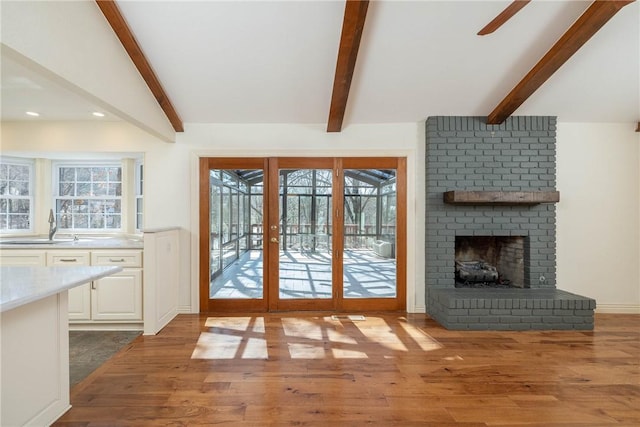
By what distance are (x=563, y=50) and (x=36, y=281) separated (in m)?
4.26

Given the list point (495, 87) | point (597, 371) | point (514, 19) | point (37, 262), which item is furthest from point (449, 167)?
point (37, 262)

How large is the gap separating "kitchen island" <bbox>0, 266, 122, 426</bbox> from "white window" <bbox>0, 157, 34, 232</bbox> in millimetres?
3083

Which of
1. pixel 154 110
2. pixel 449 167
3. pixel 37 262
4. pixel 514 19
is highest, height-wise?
pixel 514 19

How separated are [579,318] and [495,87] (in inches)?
104

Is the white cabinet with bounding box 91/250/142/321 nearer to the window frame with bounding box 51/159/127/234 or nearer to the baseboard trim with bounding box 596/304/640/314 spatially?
the window frame with bounding box 51/159/127/234

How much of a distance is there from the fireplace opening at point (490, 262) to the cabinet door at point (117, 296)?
3783mm

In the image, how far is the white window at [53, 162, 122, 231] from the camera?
176 inches

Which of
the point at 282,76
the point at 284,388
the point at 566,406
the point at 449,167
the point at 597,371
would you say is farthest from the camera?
the point at 449,167

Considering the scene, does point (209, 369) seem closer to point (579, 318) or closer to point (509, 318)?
point (509, 318)

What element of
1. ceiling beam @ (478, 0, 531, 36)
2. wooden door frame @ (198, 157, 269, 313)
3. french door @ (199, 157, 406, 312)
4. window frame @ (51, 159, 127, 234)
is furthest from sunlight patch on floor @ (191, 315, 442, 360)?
ceiling beam @ (478, 0, 531, 36)

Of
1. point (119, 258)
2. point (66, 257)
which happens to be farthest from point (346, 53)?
point (66, 257)

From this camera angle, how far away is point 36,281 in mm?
1756

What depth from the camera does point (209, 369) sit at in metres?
2.52

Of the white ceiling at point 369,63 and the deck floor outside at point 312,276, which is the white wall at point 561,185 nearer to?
the white ceiling at point 369,63
